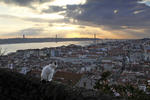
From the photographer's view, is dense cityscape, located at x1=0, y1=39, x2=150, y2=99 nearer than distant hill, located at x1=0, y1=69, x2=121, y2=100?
No

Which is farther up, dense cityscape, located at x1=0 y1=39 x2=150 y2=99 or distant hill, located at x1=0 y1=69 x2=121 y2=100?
distant hill, located at x1=0 y1=69 x2=121 y2=100

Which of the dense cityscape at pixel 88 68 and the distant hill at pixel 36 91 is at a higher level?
the distant hill at pixel 36 91

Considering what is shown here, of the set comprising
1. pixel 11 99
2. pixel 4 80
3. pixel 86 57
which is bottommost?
pixel 86 57

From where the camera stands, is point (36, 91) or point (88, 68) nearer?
point (36, 91)

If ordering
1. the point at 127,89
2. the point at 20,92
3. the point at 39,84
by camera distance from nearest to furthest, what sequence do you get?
1. the point at 20,92
2. the point at 39,84
3. the point at 127,89

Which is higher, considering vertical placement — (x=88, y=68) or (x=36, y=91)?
(x=36, y=91)

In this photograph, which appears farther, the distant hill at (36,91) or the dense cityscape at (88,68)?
the dense cityscape at (88,68)

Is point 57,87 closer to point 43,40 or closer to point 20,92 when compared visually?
point 20,92

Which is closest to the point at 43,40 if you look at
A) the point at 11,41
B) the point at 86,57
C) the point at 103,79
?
the point at 11,41
